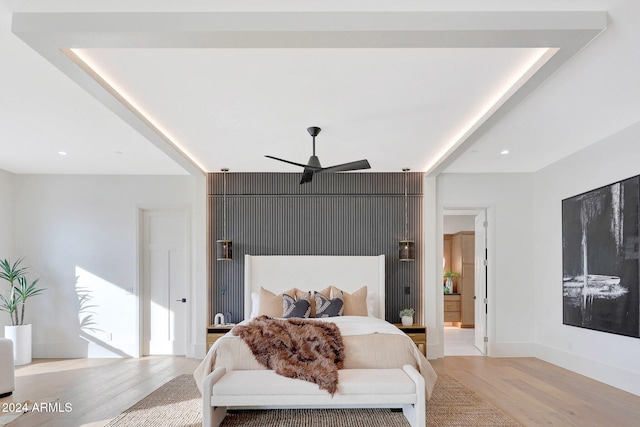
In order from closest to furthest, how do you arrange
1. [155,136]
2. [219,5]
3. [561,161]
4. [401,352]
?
[219,5]
[401,352]
[155,136]
[561,161]

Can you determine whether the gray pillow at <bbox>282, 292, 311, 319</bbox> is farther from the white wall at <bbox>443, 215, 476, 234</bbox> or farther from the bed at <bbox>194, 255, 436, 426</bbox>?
the white wall at <bbox>443, 215, 476, 234</bbox>

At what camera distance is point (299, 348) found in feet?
12.8

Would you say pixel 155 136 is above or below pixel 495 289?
above

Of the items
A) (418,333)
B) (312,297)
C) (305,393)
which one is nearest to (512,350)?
(418,333)

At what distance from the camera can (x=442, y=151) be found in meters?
5.32

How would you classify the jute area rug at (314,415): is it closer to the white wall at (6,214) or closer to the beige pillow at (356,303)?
the beige pillow at (356,303)

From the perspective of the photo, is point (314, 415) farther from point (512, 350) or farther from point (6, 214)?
point (6, 214)

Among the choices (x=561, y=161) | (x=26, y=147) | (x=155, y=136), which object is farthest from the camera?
(x=561, y=161)

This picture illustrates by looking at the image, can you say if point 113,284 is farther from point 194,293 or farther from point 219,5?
point 219,5

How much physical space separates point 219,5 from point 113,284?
5.20 meters

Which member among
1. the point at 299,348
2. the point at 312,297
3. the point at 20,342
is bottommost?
the point at 20,342

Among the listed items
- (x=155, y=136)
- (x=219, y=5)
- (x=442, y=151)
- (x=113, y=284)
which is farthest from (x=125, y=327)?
(x=219, y=5)

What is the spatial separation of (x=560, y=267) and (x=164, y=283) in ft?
17.6

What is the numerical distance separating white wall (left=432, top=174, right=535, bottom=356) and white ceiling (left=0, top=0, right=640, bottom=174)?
0.88 metres
